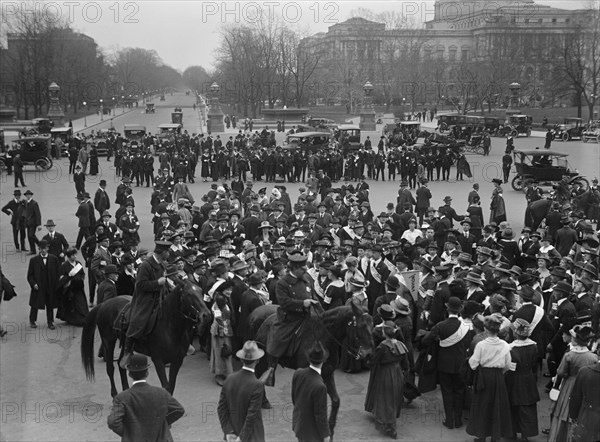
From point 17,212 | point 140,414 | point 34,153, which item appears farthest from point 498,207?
point 34,153

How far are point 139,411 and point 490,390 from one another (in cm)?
Result: 392

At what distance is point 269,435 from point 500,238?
776cm

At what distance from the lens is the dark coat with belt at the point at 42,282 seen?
37.7 feet

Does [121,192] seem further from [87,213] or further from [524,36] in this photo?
[524,36]

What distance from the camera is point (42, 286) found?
1148cm

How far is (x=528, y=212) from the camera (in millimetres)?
17172

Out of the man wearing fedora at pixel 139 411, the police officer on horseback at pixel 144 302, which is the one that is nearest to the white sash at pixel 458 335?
the police officer on horseback at pixel 144 302

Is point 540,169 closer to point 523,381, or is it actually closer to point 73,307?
point 73,307

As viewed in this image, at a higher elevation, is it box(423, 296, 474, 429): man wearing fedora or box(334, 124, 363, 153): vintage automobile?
box(334, 124, 363, 153): vintage automobile

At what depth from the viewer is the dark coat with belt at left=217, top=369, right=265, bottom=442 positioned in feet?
18.3

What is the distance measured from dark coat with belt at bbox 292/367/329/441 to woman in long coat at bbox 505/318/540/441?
249 centimetres

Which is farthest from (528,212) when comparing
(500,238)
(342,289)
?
(342,289)

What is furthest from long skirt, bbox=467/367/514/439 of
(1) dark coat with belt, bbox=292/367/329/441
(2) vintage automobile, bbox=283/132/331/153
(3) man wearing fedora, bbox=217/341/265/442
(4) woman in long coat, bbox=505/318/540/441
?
(2) vintage automobile, bbox=283/132/331/153

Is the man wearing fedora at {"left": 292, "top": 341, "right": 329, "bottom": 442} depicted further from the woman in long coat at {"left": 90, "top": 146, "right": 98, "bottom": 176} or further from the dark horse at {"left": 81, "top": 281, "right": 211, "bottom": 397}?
the woman in long coat at {"left": 90, "top": 146, "right": 98, "bottom": 176}
